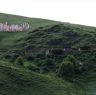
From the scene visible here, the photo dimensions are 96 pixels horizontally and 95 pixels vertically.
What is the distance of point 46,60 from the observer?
10450cm

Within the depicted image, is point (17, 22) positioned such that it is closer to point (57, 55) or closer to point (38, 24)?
point (38, 24)

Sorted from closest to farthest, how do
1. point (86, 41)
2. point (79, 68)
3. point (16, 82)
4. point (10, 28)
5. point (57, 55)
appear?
point (16, 82), point (79, 68), point (57, 55), point (86, 41), point (10, 28)

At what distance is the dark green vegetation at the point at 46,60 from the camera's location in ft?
242

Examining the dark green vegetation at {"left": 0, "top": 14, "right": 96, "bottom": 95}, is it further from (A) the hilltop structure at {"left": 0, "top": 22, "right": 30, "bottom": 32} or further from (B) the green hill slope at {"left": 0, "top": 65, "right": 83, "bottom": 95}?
(A) the hilltop structure at {"left": 0, "top": 22, "right": 30, "bottom": 32}

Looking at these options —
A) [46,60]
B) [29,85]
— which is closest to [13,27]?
[46,60]

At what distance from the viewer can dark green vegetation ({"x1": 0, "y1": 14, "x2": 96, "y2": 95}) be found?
2901 inches

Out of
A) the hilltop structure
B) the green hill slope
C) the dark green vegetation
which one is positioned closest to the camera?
the green hill slope

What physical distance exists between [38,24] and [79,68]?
197 ft

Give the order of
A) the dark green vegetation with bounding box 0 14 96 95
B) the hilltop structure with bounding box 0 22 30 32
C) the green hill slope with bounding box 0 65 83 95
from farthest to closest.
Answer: the hilltop structure with bounding box 0 22 30 32, the dark green vegetation with bounding box 0 14 96 95, the green hill slope with bounding box 0 65 83 95

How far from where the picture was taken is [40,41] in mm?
127688

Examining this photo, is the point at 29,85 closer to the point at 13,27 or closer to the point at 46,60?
the point at 46,60

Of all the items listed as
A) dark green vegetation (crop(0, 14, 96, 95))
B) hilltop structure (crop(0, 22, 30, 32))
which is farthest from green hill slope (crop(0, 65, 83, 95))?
hilltop structure (crop(0, 22, 30, 32))

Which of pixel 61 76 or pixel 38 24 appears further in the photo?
pixel 38 24

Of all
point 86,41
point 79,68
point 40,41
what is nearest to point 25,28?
point 40,41
